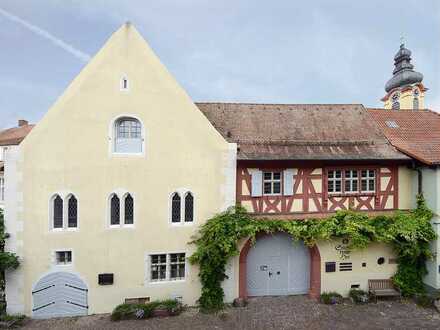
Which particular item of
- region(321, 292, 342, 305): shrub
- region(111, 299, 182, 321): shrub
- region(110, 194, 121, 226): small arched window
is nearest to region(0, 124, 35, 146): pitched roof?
region(110, 194, 121, 226): small arched window

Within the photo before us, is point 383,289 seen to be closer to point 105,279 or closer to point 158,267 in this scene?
point 158,267

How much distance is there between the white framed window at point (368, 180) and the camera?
1110cm

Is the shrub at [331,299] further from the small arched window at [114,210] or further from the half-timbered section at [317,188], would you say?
the small arched window at [114,210]

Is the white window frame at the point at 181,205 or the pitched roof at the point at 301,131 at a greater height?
the pitched roof at the point at 301,131

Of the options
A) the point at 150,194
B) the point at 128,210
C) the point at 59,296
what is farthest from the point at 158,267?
the point at 59,296

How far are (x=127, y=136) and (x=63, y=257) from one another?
5165mm

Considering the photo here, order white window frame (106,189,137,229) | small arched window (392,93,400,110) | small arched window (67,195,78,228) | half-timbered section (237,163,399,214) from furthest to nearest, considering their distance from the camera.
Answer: small arched window (392,93,400,110) → half-timbered section (237,163,399,214) → white window frame (106,189,137,229) → small arched window (67,195,78,228)

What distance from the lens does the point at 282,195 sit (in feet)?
35.0

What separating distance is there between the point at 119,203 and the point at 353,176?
386 inches

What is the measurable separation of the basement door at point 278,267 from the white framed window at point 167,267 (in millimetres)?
2896

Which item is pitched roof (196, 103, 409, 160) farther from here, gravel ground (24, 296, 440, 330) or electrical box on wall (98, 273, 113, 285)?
electrical box on wall (98, 273, 113, 285)

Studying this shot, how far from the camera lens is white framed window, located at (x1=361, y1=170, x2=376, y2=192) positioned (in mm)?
11102

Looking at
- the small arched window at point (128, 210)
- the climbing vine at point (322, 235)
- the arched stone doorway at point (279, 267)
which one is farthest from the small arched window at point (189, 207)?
the arched stone doorway at point (279, 267)

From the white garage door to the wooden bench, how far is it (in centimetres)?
1157
